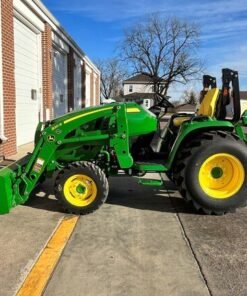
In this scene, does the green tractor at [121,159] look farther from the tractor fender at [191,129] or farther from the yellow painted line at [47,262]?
the yellow painted line at [47,262]

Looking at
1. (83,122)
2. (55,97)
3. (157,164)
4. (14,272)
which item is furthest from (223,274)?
(55,97)

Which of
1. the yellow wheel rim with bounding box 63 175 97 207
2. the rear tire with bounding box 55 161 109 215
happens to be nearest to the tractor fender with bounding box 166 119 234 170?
the rear tire with bounding box 55 161 109 215

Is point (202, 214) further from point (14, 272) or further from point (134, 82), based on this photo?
point (134, 82)

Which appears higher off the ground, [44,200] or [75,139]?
[75,139]

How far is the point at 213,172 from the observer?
5.67 metres

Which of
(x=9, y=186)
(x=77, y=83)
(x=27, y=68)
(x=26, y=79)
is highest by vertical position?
(x=77, y=83)

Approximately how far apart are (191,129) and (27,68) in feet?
28.1

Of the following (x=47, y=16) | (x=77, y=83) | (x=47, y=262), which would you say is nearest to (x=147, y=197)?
(x=47, y=262)

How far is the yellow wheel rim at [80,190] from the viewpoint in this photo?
5.46 metres

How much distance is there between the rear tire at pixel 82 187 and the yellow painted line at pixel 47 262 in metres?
0.32

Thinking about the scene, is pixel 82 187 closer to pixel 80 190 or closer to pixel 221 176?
pixel 80 190

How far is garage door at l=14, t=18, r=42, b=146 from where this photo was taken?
1184 cm

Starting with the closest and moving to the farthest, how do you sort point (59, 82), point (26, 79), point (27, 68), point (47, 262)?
1. point (47, 262)
2. point (26, 79)
3. point (27, 68)
4. point (59, 82)

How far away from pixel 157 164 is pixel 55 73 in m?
12.5
